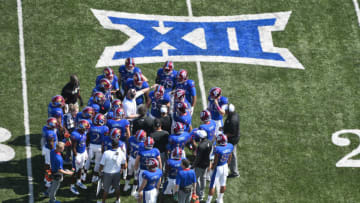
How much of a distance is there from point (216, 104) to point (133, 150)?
243cm

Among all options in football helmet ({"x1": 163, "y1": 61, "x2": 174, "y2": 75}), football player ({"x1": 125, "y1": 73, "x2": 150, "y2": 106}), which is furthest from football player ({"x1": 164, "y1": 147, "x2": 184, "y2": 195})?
football helmet ({"x1": 163, "y1": 61, "x2": 174, "y2": 75})

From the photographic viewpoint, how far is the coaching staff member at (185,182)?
12953 millimetres

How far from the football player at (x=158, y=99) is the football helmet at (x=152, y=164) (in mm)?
2459

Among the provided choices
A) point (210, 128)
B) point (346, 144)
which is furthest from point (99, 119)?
point (346, 144)

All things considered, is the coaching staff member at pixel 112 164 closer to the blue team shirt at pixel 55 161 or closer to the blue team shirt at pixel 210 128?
the blue team shirt at pixel 55 161

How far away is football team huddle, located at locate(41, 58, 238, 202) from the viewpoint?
13258mm

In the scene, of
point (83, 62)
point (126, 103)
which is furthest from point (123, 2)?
point (126, 103)

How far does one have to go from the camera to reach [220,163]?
13.7 meters

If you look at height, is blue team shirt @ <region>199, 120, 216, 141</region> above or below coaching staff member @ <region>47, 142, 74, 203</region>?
above

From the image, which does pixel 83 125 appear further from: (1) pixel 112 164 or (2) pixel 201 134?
(2) pixel 201 134

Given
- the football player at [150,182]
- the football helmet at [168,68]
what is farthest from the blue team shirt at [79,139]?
the football helmet at [168,68]

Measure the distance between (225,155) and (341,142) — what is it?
425 centimetres

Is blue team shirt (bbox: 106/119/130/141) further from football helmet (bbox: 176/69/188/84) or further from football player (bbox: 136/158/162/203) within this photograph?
football helmet (bbox: 176/69/188/84)

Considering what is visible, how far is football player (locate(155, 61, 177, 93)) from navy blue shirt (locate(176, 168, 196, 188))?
3406 millimetres
